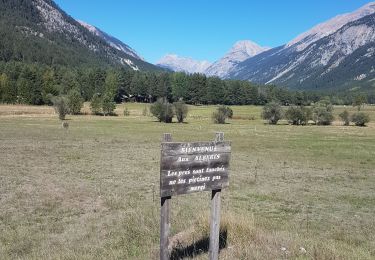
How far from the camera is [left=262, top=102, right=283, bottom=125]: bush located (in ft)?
390

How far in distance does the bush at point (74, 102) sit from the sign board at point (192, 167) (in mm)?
111548

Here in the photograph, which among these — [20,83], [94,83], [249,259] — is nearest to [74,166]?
[249,259]

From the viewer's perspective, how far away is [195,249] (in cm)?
1115

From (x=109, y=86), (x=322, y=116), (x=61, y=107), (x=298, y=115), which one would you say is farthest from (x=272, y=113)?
(x=109, y=86)

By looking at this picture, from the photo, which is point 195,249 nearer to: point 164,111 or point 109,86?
point 164,111

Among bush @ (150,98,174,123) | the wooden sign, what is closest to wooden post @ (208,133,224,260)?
the wooden sign

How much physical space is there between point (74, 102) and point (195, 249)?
373 ft

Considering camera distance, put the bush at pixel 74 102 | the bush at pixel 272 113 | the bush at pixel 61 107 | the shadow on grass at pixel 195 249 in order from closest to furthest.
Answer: the shadow on grass at pixel 195 249 → the bush at pixel 61 107 → the bush at pixel 74 102 → the bush at pixel 272 113

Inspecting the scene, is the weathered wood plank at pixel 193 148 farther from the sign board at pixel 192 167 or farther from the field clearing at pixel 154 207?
the field clearing at pixel 154 207

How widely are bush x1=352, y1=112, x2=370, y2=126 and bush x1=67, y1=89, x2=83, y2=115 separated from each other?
73.0 meters

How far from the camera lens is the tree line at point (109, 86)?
143 m

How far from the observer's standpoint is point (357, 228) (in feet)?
54.9

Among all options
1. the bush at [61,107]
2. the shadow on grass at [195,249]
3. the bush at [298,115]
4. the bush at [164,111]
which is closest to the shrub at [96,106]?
the bush at [164,111]

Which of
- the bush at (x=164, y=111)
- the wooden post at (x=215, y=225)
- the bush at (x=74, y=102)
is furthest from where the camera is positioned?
the bush at (x=74, y=102)
